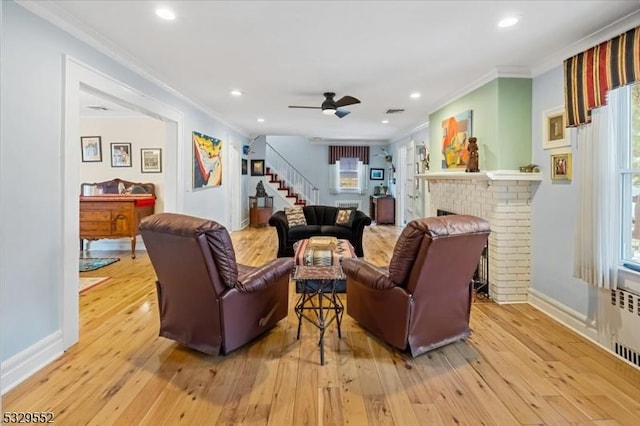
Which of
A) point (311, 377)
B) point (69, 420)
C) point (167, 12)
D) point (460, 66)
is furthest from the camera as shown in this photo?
point (460, 66)

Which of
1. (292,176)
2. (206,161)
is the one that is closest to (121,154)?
(206,161)

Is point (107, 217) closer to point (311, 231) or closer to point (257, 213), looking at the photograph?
point (311, 231)

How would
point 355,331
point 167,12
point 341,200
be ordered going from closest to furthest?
point 167,12, point 355,331, point 341,200

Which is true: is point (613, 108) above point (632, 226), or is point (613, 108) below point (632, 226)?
above

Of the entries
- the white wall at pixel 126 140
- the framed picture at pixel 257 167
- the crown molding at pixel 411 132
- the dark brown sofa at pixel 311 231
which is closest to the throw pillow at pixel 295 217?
the dark brown sofa at pixel 311 231

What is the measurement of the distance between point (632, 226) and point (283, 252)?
13.9 feet

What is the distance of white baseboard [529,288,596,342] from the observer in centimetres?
308

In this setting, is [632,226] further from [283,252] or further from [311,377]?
[283,252]

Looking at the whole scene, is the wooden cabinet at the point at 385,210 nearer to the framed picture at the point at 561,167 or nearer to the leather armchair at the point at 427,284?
the framed picture at the point at 561,167

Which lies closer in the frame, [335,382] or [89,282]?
[335,382]

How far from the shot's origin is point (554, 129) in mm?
3574

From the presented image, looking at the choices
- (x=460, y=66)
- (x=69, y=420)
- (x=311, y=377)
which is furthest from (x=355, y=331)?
(x=460, y=66)

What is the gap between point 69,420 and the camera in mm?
1996

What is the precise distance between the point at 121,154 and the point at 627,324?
282 inches
